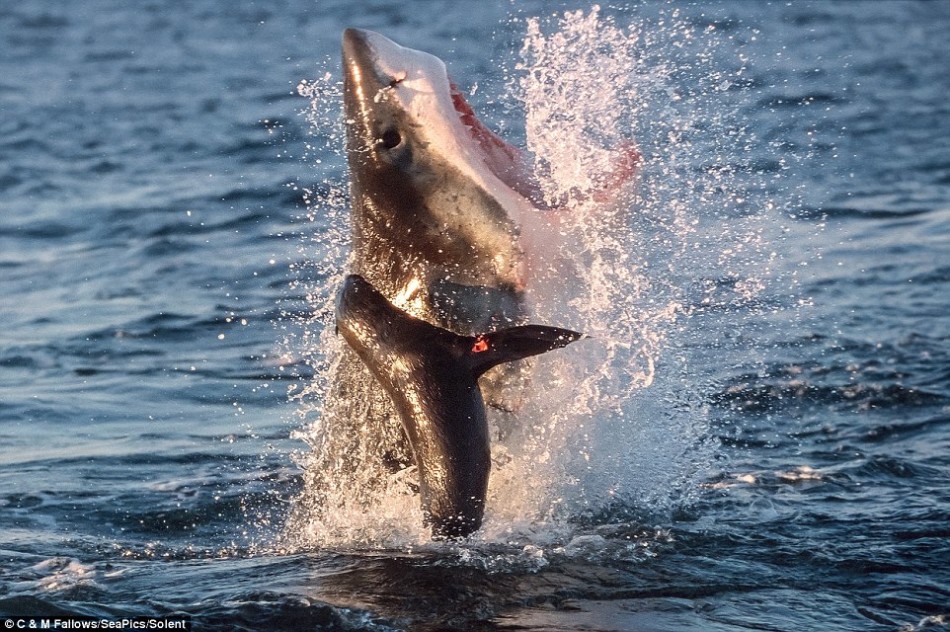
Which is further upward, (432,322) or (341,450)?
(432,322)

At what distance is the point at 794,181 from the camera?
12625mm

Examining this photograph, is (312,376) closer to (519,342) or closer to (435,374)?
(435,374)

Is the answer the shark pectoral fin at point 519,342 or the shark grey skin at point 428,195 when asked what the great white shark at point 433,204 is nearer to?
the shark grey skin at point 428,195

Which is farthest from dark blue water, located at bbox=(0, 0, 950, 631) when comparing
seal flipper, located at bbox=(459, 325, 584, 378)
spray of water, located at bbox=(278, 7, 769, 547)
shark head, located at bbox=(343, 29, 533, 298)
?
shark head, located at bbox=(343, 29, 533, 298)

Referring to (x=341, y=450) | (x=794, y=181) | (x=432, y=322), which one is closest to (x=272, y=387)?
(x=341, y=450)

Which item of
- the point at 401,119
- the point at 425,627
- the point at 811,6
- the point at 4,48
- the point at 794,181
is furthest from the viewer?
the point at 4,48

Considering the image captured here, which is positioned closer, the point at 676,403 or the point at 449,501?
the point at 449,501

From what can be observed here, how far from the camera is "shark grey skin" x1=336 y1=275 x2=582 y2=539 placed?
18.7 feet

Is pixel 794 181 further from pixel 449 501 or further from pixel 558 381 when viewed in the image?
pixel 449 501

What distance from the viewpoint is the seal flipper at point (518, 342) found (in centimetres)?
559

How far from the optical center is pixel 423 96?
592cm

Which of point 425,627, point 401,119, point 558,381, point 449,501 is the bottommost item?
point 425,627

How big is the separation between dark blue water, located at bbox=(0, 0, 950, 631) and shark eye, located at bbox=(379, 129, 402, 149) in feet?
5.54

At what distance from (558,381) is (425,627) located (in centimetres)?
148
